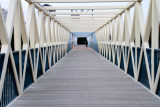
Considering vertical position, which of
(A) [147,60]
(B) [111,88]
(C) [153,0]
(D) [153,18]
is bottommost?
(B) [111,88]

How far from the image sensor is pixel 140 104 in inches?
182

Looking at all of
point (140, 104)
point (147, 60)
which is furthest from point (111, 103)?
point (147, 60)

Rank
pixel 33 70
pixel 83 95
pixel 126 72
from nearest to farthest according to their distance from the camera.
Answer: pixel 83 95
pixel 33 70
pixel 126 72

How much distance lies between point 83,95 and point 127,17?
4689 mm

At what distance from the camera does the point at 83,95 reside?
5406mm

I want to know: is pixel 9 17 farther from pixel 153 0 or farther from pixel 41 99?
pixel 153 0

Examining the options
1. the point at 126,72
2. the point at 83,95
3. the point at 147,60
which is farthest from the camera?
the point at 126,72

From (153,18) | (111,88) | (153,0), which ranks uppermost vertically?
(153,0)

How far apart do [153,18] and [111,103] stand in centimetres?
239

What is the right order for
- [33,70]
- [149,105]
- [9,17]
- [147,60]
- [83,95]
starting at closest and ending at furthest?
[149,105] → [9,17] → [83,95] → [147,60] → [33,70]

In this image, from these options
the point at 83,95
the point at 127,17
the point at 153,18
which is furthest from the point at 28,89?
the point at 127,17

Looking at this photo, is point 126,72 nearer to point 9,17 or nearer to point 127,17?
point 127,17

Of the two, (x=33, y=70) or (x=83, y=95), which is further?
(x=33, y=70)

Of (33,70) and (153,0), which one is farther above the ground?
(153,0)
